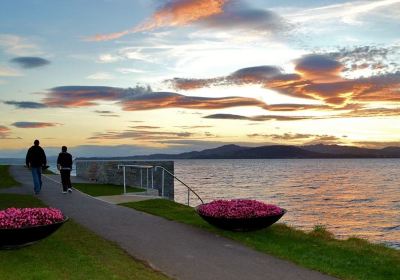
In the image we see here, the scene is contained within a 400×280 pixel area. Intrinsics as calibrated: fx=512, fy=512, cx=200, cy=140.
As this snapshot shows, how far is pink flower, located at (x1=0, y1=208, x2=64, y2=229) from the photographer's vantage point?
1088 cm

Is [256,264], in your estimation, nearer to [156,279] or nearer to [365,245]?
[156,279]

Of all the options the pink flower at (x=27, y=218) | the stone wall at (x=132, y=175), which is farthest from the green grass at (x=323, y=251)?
the stone wall at (x=132, y=175)

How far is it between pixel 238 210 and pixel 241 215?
0.23m

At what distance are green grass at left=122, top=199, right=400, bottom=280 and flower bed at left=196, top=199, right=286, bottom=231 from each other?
229 millimetres

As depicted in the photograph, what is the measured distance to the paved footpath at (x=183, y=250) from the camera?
31.5ft

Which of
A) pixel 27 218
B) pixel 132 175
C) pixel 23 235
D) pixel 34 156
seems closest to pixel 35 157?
pixel 34 156

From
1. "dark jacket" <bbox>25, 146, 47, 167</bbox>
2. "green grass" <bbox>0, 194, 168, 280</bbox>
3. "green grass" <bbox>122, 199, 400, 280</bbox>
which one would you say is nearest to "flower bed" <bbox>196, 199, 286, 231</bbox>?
"green grass" <bbox>122, 199, 400, 280</bbox>

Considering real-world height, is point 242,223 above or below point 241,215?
below

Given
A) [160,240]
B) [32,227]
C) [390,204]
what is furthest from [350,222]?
[32,227]

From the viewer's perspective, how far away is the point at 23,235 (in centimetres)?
1102

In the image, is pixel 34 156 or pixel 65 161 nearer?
pixel 34 156

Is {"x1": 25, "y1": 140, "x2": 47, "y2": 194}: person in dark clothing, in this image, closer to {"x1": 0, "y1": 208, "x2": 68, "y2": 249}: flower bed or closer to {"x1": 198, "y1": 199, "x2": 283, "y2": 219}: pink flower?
{"x1": 198, "y1": 199, "x2": 283, "y2": 219}: pink flower

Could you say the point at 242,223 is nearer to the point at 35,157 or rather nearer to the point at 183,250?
the point at 183,250

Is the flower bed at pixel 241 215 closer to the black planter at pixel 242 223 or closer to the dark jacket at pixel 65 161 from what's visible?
the black planter at pixel 242 223
